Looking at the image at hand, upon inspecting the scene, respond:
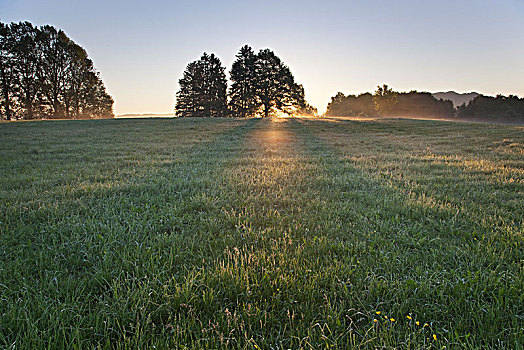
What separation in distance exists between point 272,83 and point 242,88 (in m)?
6.20

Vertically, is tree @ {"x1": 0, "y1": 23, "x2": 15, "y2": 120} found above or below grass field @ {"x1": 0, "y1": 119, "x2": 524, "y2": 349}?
above

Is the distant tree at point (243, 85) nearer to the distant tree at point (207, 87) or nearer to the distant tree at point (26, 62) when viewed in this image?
the distant tree at point (207, 87)

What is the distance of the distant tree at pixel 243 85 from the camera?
52531mm

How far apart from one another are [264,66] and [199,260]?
54.9m

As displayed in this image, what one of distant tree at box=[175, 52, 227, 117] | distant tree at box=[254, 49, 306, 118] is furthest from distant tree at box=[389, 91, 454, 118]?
distant tree at box=[175, 52, 227, 117]

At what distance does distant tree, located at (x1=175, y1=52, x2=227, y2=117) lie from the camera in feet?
181

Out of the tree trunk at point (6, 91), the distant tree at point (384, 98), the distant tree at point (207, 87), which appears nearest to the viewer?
the tree trunk at point (6, 91)

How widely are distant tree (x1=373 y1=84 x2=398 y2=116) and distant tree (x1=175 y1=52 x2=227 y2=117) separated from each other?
39.6 m

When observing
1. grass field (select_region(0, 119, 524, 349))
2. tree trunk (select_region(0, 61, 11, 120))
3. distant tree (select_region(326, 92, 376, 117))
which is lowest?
grass field (select_region(0, 119, 524, 349))

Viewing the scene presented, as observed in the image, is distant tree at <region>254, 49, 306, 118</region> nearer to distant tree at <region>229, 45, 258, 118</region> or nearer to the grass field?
distant tree at <region>229, 45, 258, 118</region>

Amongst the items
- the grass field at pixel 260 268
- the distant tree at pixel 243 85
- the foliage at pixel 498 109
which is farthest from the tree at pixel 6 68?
the foliage at pixel 498 109

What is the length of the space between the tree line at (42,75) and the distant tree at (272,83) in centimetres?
3182

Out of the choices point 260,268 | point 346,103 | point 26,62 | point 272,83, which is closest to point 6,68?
point 26,62

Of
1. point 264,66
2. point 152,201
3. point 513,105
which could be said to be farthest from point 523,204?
point 513,105
